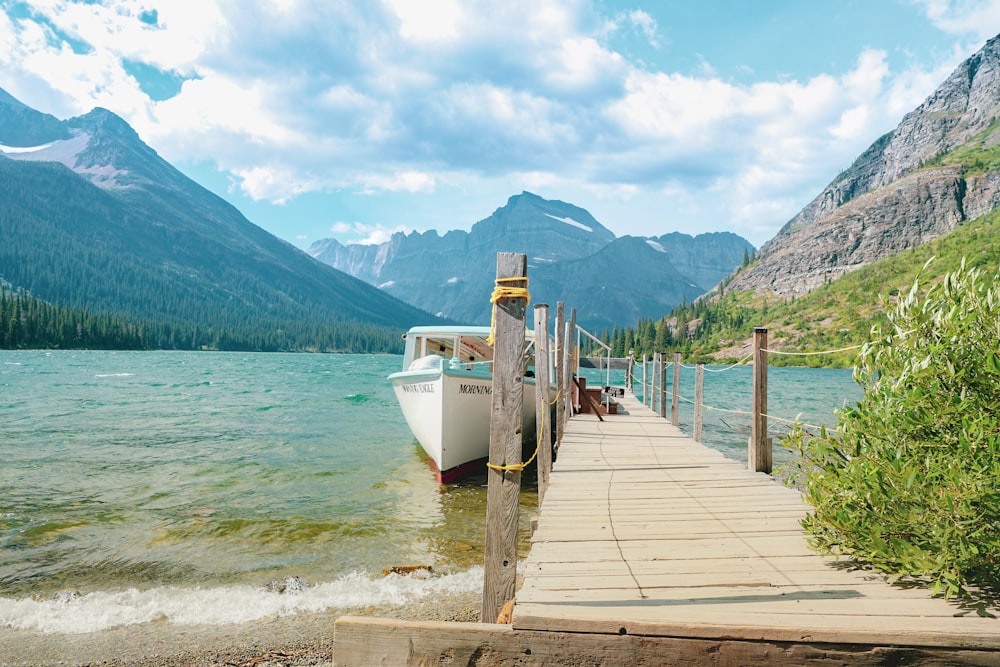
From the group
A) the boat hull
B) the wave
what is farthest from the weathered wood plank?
the boat hull

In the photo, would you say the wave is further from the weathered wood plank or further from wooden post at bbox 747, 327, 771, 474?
the weathered wood plank

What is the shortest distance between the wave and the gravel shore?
224mm

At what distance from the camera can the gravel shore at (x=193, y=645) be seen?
6449 mm

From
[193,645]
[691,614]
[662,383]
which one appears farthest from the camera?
[662,383]

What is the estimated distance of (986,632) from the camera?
10.1ft

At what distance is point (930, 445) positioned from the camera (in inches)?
141

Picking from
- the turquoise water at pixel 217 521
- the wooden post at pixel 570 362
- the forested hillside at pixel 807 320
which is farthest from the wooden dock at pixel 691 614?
the forested hillside at pixel 807 320

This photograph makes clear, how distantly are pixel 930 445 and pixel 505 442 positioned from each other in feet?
8.82

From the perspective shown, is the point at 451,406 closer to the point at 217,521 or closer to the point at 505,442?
the point at 217,521

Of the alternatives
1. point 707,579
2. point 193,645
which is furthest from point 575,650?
point 193,645

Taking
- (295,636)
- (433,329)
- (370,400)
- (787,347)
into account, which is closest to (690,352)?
(787,347)

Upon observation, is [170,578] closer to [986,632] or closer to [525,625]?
[525,625]

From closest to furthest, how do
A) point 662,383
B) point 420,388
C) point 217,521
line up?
point 217,521
point 420,388
point 662,383

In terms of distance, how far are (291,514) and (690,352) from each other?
6285 inches
